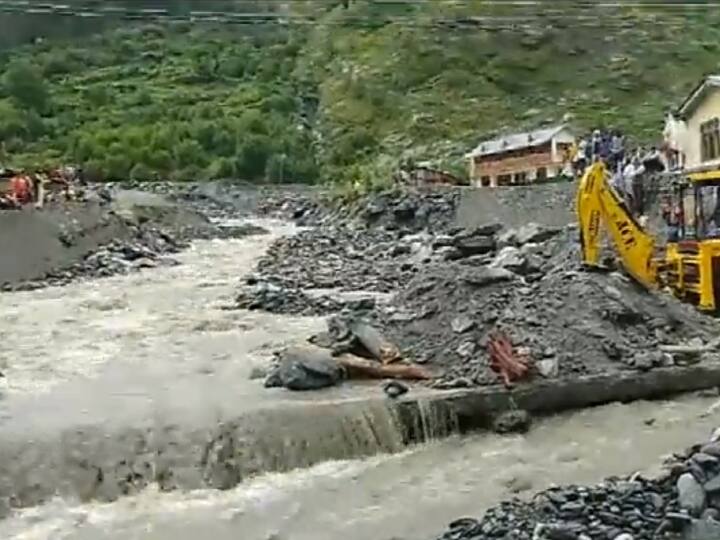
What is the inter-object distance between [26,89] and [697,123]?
283 feet

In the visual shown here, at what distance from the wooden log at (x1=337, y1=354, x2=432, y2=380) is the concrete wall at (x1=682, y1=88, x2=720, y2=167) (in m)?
25.2

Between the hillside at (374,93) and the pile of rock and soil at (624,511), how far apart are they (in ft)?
190

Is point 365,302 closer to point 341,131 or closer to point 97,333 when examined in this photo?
point 97,333

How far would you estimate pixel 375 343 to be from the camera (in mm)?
19656

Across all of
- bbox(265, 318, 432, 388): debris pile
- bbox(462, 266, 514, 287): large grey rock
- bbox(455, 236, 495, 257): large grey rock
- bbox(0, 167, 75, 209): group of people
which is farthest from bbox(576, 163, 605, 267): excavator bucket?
bbox(0, 167, 75, 209): group of people

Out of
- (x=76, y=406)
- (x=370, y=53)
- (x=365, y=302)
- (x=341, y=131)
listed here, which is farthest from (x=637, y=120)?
(x=76, y=406)

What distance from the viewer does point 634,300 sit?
20.3 metres

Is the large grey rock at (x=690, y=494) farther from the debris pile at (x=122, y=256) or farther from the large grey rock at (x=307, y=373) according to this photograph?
the debris pile at (x=122, y=256)

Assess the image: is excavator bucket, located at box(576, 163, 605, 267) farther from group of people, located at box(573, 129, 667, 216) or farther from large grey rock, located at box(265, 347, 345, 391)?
large grey rock, located at box(265, 347, 345, 391)

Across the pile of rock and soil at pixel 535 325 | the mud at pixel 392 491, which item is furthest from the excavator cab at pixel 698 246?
the mud at pixel 392 491

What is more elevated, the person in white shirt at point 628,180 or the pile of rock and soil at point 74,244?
the person in white shirt at point 628,180

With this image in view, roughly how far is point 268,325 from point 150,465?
10.6 meters

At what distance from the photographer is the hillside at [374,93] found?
8312cm

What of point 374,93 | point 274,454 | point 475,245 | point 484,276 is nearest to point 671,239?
point 484,276
